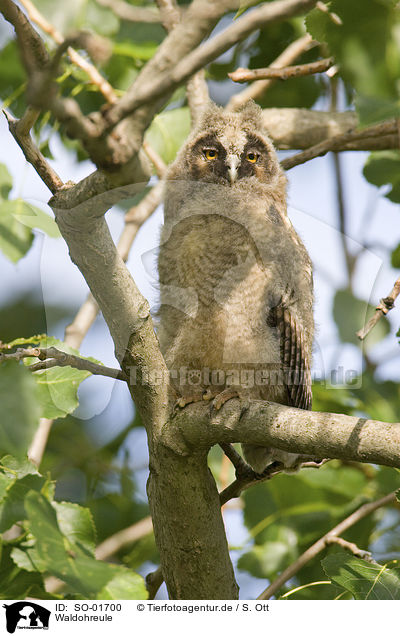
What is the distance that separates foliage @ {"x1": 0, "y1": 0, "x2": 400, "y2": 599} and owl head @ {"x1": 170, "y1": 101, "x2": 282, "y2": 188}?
255mm

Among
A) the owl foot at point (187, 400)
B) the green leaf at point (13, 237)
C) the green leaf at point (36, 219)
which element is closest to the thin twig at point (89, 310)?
the green leaf at point (13, 237)

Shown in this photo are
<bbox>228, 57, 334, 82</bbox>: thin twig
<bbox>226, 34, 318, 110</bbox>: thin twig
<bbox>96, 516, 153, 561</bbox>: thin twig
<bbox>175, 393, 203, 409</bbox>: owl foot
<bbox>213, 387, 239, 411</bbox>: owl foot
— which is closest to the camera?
<bbox>213, 387, 239, 411</bbox>: owl foot

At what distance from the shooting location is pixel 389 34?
1.45 meters

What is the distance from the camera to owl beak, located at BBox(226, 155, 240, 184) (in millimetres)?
3084

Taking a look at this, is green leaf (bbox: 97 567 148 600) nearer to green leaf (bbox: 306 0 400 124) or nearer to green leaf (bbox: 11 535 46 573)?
green leaf (bbox: 11 535 46 573)

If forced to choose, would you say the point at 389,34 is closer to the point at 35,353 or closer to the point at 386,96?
the point at 386,96

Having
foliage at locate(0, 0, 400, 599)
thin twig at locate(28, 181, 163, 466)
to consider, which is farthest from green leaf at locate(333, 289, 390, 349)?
thin twig at locate(28, 181, 163, 466)

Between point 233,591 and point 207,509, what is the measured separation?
0.37 meters

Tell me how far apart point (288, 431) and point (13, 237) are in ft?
4.93

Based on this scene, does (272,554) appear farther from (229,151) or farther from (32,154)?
(32,154)

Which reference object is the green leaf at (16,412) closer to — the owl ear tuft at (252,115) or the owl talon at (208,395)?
the owl talon at (208,395)

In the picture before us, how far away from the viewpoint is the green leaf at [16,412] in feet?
5.71

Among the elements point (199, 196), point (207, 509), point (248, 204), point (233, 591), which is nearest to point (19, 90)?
point (199, 196)

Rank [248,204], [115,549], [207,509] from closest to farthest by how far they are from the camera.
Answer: [207,509], [248,204], [115,549]
